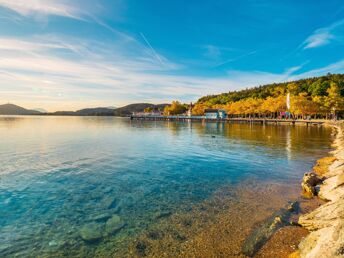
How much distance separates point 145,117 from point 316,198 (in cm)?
17659

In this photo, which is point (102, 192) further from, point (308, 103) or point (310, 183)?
point (308, 103)

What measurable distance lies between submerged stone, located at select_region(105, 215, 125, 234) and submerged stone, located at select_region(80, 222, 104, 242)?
0.24 metres

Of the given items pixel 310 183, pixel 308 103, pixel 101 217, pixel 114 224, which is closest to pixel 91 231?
pixel 114 224

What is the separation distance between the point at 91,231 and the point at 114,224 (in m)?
0.94

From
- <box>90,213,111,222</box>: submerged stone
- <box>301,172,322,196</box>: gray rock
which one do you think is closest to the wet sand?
<box>301,172,322,196</box>: gray rock

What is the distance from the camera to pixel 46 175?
16719 mm

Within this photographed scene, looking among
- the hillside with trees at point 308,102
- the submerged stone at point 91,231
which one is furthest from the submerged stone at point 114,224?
the hillside with trees at point 308,102

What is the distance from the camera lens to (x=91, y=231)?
8.73 meters

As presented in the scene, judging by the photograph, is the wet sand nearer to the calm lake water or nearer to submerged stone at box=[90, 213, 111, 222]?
the calm lake water

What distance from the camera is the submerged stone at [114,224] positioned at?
880 cm

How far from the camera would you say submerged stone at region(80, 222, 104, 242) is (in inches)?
324

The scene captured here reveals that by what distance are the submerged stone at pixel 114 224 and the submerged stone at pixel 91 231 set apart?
0.24 metres

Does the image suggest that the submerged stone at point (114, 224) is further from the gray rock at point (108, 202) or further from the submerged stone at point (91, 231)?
the gray rock at point (108, 202)

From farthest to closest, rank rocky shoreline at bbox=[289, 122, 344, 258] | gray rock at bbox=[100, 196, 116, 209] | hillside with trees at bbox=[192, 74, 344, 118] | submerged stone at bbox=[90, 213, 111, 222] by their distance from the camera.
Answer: hillside with trees at bbox=[192, 74, 344, 118], gray rock at bbox=[100, 196, 116, 209], submerged stone at bbox=[90, 213, 111, 222], rocky shoreline at bbox=[289, 122, 344, 258]
